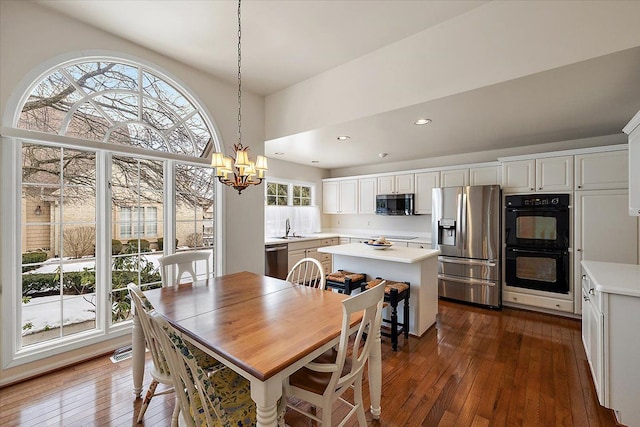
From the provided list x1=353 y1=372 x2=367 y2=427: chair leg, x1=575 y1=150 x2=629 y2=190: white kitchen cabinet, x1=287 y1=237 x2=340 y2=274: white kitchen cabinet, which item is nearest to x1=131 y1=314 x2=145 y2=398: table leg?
x1=353 y1=372 x2=367 y2=427: chair leg

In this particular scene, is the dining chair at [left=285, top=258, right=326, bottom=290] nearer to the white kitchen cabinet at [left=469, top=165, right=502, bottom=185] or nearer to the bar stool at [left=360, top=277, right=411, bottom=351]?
the bar stool at [left=360, top=277, right=411, bottom=351]

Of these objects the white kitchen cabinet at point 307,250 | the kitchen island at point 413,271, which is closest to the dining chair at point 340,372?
the kitchen island at point 413,271

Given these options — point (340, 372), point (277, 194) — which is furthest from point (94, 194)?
point (277, 194)

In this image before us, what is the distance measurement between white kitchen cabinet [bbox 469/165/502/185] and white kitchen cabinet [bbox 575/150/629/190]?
0.92 meters

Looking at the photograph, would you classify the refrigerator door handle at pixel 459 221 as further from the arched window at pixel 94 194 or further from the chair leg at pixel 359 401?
the arched window at pixel 94 194

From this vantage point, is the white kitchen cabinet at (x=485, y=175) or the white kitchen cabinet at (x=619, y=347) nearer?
the white kitchen cabinet at (x=619, y=347)

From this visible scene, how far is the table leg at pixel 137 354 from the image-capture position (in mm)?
1892

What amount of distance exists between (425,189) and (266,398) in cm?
451

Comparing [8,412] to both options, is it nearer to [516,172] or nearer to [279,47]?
[279,47]

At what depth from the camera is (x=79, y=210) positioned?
2467mm

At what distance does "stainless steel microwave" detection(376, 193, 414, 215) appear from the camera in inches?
197

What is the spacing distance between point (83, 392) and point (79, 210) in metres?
1.51

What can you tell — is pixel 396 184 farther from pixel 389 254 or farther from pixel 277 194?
pixel 389 254

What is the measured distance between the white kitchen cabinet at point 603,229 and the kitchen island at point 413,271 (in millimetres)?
1829
